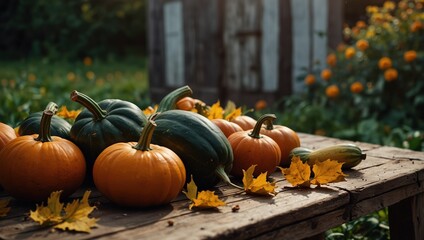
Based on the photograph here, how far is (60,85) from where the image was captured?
8.48 m

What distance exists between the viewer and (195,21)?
774 cm

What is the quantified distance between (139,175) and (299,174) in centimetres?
55

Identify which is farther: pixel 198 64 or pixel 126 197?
pixel 198 64

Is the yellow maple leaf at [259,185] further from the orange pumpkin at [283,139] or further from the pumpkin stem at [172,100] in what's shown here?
the pumpkin stem at [172,100]

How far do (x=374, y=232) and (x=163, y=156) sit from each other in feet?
5.21

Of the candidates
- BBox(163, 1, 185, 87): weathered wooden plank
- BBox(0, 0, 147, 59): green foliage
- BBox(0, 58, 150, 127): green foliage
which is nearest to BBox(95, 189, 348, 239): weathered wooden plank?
BBox(0, 58, 150, 127): green foliage

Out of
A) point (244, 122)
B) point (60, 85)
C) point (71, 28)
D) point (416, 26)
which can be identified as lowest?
point (60, 85)

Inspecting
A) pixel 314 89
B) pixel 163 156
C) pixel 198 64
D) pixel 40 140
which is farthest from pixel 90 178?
pixel 198 64

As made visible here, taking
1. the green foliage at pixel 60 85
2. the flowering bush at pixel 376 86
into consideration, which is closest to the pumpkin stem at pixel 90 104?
the green foliage at pixel 60 85

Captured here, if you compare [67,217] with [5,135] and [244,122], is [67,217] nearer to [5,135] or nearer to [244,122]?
[5,135]

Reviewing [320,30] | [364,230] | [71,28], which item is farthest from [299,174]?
[71,28]

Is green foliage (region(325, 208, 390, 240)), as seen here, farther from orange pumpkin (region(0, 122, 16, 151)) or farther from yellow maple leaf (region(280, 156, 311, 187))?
orange pumpkin (region(0, 122, 16, 151))

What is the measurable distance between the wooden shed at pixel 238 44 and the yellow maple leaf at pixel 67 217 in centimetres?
465

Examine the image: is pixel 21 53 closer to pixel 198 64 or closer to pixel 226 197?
pixel 198 64
